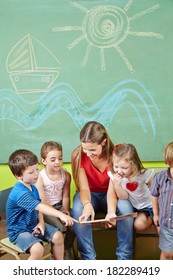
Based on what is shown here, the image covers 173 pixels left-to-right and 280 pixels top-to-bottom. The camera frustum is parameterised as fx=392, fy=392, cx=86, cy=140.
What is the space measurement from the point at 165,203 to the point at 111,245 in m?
0.55

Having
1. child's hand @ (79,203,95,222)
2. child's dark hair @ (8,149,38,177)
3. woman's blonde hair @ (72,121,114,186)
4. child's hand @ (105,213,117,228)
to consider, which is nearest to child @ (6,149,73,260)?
child's dark hair @ (8,149,38,177)

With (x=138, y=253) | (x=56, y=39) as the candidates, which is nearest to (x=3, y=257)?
(x=138, y=253)

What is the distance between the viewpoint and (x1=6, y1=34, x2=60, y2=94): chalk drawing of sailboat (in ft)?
8.39

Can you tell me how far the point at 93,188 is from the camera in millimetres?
2246

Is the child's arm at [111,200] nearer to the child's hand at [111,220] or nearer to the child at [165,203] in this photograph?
the child's hand at [111,220]

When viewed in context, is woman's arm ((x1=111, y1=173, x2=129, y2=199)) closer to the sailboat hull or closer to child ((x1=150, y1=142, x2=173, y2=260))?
child ((x1=150, y1=142, x2=173, y2=260))

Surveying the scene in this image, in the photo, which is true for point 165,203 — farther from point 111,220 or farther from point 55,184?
point 55,184

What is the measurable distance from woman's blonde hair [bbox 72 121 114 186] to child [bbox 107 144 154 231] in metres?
0.08

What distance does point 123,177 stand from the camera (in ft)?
6.88

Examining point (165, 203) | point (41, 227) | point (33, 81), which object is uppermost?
point (33, 81)

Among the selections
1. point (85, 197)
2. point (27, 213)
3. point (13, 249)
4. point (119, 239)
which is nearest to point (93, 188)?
point (85, 197)

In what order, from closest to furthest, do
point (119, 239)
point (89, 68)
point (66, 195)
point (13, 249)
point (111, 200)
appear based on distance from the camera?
point (13, 249) < point (119, 239) < point (111, 200) < point (66, 195) < point (89, 68)

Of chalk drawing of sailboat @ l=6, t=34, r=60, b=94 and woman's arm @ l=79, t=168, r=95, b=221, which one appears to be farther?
chalk drawing of sailboat @ l=6, t=34, r=60, b=94
